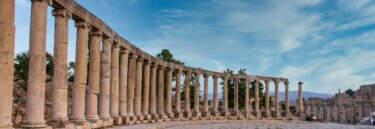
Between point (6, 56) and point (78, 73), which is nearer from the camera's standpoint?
point (6, 56)

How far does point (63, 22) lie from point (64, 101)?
415 cm

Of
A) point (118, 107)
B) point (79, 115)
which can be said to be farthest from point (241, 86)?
point (79, 115)

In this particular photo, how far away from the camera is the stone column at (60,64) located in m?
24.2

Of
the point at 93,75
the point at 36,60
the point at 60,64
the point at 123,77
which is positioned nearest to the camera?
the point at 36,60

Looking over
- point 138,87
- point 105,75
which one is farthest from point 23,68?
point 105,75

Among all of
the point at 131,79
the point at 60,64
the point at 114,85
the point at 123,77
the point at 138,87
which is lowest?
the point at 138,87

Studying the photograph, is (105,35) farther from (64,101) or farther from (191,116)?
(191,116)

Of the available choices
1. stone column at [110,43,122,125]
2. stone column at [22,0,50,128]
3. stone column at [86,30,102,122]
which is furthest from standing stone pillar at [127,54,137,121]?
stone column at [22,0,50,128]

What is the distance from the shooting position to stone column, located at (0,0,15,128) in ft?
60.4

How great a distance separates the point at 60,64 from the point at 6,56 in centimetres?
592

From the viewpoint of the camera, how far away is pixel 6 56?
1861cm

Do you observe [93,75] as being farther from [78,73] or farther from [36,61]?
[36,61]

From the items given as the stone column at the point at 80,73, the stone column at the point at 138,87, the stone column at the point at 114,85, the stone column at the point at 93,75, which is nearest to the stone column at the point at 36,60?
the stone column at the point at 80,73

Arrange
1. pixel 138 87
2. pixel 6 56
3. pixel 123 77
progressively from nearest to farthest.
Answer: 1. pixel 6 56
2. pixel 123 77
3. pixel 138 87
